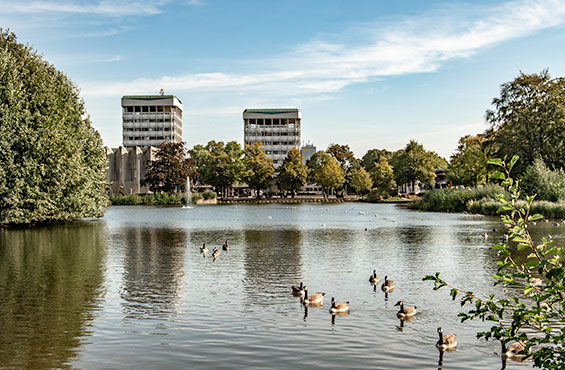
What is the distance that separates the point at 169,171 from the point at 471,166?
6612 centimetres

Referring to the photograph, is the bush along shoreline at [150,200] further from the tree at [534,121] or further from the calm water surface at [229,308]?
the calm water surface at [229,308]

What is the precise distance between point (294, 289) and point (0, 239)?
2801cm

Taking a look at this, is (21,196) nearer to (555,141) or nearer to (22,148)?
(22,148)

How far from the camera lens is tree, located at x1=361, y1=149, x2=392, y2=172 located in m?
168

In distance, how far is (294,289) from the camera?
19.2 m

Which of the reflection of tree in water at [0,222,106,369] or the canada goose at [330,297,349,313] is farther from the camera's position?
the canada goose at [330,297,349,313]

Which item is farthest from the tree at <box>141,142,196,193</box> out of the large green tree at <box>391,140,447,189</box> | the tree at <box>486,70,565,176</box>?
the tree at <box>486,70,565,176</box>

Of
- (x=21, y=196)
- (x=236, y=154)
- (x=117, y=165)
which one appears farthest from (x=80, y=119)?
(x=236, y=154)

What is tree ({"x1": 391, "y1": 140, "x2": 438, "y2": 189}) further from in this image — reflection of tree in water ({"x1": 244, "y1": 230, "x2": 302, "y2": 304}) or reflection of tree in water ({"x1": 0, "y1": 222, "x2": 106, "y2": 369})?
reflection of tree in water ({"x1": 0, "y1": 222, "x2": 106, "y2": 369})

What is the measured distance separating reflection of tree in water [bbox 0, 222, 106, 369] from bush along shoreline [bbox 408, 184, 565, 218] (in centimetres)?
4610

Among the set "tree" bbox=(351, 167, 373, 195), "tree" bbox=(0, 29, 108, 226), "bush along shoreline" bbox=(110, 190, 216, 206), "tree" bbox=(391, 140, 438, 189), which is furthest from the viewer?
"tree" bbox=(351, 167, 373, 195)

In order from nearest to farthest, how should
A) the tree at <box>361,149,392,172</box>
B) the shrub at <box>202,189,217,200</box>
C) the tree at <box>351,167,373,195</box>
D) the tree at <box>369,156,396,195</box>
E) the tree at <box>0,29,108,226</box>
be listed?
the tree at <box>0,29,108,226</box>
the shrub at <box>202,189,217,200</box>
the tree at <box>369,156,396,195</box>
the tree at <box>351,167,373,195</box>
the tree at <box>361,149,392,172</box>

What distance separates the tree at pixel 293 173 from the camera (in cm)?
14357

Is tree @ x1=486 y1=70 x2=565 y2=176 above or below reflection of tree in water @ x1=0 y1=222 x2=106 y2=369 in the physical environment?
above
